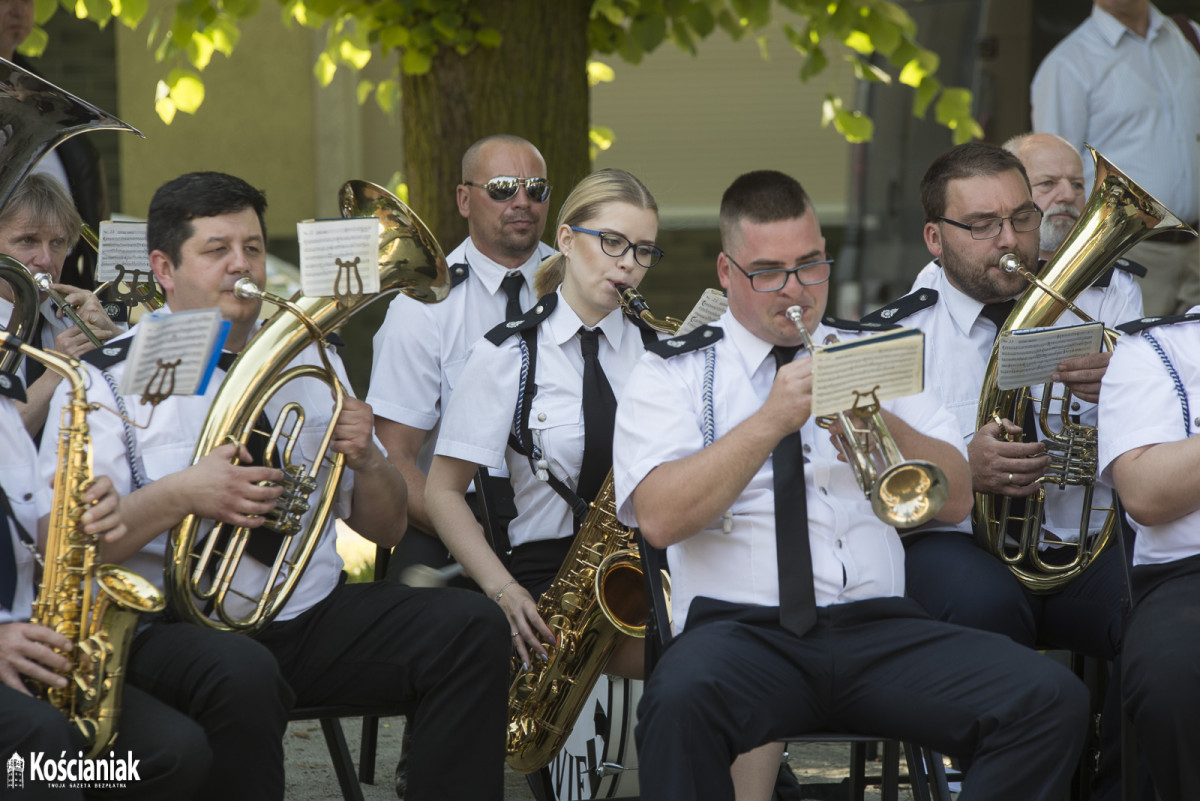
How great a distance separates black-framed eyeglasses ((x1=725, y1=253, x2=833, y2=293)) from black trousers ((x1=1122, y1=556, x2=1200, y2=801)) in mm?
990

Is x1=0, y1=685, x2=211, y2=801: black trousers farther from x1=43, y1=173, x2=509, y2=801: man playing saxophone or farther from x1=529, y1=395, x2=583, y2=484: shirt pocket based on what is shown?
x1=529, y1=395, x2=583, y2=484: shirt pocket

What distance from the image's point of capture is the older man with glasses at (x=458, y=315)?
13.2ft

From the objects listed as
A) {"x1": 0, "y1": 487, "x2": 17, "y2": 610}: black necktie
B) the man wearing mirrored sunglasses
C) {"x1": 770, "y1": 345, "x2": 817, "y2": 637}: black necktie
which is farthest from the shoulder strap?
{"x1": 0, "y1": 487, "x2": 17, "y2": 610}: black necktie

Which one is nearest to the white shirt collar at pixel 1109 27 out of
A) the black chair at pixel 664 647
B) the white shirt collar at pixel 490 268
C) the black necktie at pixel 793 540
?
the white shirt collar at pixel 490 268

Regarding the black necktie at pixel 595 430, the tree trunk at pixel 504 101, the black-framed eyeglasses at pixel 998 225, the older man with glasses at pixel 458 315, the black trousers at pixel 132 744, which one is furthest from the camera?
the tree trunk at pixel 504 101

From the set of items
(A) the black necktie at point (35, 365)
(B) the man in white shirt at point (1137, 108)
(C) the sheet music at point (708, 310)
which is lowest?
(A) the black necktie at point (35, 365)

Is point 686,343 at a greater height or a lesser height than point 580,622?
greater

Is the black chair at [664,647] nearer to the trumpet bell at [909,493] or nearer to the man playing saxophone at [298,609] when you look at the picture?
the man playing saxophone at [298,609]

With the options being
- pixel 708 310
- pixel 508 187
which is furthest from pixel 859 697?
pixel 508 187

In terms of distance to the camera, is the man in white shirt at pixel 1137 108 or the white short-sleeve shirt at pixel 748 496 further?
the man in white shirt at pixel 1137 108

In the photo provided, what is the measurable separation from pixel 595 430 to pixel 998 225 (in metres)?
1.17

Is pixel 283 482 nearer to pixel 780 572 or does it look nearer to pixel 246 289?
pixel 246 289

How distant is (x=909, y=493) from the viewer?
2721 mm

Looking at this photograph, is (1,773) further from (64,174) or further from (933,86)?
(933,86)
